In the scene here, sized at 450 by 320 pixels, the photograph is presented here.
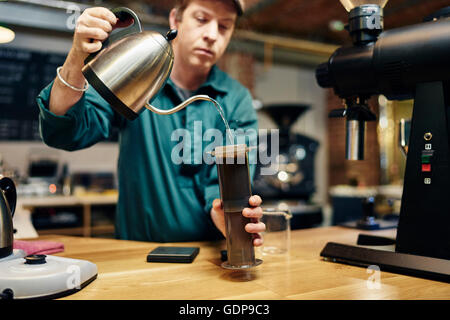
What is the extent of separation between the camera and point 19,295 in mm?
630

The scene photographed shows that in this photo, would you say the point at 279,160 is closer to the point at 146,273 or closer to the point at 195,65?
the point at 195,65

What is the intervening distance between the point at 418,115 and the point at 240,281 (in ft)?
1.93

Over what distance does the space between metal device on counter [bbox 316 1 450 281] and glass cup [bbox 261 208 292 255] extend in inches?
6.2

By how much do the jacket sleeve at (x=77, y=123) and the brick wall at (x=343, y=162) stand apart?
4.49 m

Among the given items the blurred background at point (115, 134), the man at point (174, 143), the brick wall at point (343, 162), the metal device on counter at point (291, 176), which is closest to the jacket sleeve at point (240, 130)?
the man at point (174, 143)

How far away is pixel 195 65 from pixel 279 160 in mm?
3086

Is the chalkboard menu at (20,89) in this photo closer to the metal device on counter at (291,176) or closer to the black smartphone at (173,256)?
the metal device on counter at (291,176)

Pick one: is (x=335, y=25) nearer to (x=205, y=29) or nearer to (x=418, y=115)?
(x=205, y=29)

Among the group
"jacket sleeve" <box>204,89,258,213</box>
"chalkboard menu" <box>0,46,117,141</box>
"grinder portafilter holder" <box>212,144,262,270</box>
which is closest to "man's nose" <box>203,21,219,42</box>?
"jacket sleeve" <box>204,89,258,213</box>

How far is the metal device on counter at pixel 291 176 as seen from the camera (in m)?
3.92

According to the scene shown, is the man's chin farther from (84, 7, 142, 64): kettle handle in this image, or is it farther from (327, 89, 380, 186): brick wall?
(327, 89, 380, 186): brick wall

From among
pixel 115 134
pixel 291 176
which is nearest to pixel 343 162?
pixel 291 176
